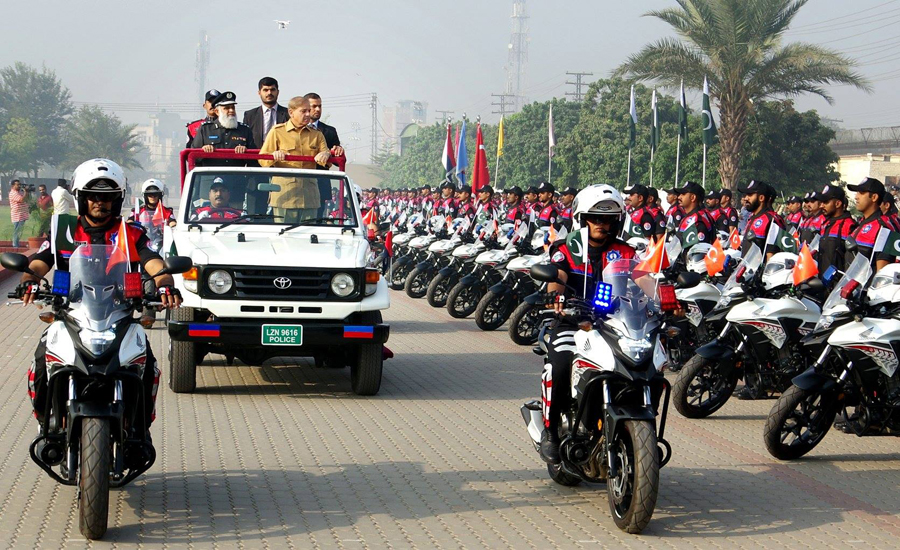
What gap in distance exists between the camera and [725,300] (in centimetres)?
1023

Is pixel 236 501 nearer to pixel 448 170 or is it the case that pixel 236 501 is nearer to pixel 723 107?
pixel 723 107

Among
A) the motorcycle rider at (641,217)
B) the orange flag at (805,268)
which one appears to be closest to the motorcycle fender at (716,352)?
the orange flag at (805,268)

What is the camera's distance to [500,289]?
15.9m

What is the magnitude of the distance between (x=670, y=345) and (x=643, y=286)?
584cm

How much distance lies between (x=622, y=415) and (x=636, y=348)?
13.8 inches

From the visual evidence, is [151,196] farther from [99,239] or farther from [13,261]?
[13,261]

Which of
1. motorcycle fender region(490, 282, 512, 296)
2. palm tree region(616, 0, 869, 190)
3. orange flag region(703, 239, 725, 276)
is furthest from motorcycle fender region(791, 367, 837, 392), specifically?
palm tree region(616, 0, 869, 190)

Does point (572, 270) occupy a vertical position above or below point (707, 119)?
below

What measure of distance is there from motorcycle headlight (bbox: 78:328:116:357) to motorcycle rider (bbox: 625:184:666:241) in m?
10.7

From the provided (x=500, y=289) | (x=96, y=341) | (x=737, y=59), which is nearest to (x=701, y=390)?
(x=96, y=341)

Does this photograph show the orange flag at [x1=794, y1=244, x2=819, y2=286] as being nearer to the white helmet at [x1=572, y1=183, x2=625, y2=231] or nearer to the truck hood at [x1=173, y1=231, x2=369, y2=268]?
the white helmet at [x1=572, y1=183, x2=625, y2=231]

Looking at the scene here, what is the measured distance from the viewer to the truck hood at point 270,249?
33.7ft

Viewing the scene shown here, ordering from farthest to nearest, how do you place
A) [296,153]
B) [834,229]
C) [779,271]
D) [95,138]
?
[95,138], [834,229], [296,153], [779,271]

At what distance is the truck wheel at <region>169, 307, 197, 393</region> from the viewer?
10219 mm
